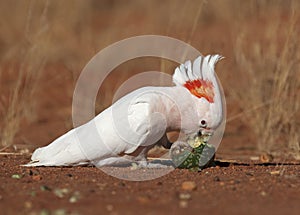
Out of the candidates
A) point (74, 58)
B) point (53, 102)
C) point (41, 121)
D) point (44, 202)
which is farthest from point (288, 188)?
point (74, 58)

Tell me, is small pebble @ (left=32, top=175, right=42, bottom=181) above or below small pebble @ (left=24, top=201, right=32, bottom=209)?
above

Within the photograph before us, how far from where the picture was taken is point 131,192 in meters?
4.84

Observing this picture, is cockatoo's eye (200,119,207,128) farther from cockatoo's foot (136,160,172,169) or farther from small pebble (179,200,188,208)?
small pebble (179,200,188,208)

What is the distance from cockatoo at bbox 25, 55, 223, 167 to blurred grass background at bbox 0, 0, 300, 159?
1.82m

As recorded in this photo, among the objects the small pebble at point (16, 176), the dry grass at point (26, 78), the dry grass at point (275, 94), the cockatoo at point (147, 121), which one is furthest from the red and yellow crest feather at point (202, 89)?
the dry grass at point (26, 78)

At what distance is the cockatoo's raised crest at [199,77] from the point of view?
18.5 ft

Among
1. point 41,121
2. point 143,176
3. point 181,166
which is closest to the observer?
point 143,176

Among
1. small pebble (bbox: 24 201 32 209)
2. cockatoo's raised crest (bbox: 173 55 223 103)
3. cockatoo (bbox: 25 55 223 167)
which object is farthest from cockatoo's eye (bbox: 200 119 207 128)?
small pebble (bbox: 24 201 32 209)

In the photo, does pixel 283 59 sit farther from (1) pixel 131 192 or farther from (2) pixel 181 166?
(1) pixel 131 192

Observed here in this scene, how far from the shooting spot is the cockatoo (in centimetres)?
562

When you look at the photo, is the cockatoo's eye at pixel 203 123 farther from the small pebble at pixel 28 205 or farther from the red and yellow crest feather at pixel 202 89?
the small pebble at pixel 28 205

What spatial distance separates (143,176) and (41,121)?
5930mm

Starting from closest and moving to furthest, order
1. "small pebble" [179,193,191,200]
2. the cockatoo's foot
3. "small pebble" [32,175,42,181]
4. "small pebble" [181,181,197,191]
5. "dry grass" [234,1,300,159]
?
"small pebble" [179,193,191,200] < "small pebble" [181,181,197,191] < "small pebble" [32,175,42,181] < the cockatoo's foot < "dry grass" [234,1,300,159]

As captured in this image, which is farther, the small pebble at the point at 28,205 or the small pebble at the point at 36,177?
the small pebble at the point at 36,177
